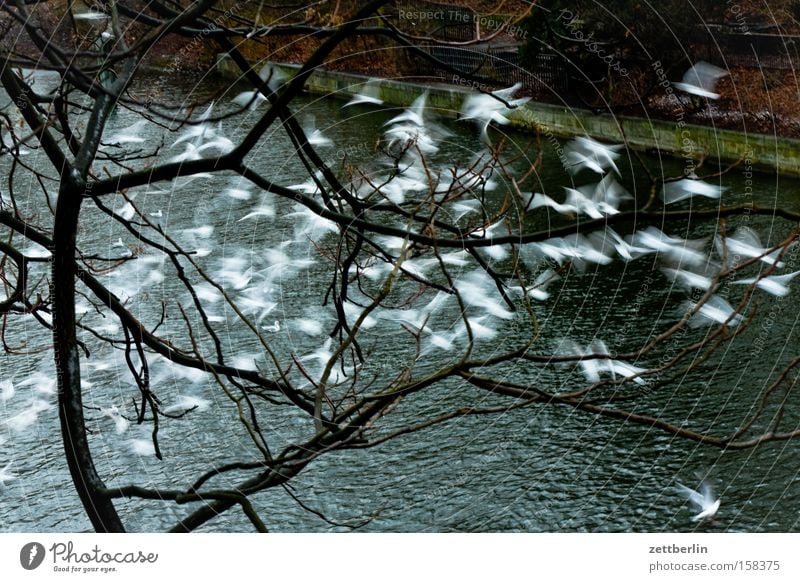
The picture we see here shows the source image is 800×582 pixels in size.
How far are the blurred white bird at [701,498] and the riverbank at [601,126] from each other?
63.1 inches

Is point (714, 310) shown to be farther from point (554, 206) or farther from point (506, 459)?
point (506, 459)

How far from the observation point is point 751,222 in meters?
6.56

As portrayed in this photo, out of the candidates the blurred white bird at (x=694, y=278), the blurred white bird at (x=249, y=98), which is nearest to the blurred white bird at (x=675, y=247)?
the blurred white bird at (x=694, y=278)

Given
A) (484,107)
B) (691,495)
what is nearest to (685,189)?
(484,107)

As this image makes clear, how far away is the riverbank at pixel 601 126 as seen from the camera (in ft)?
13.7

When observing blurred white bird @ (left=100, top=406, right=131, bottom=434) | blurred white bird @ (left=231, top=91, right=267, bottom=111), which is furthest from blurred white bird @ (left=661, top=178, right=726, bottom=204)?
blurred white bird @ (left=100, top=406, right=131, bottom=434)

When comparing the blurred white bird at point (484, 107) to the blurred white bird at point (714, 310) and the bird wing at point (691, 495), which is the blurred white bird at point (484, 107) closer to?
the blurred white bird at point (714, 310)

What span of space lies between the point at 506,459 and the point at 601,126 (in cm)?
254

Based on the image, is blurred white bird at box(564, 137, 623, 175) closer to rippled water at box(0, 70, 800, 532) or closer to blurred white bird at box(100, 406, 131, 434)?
rippled water at box(0, 70, 800, 532)

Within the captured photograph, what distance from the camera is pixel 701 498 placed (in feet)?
18.4

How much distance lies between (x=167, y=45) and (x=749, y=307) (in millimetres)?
3472

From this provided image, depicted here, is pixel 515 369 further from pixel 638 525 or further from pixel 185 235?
pixel 185 235
